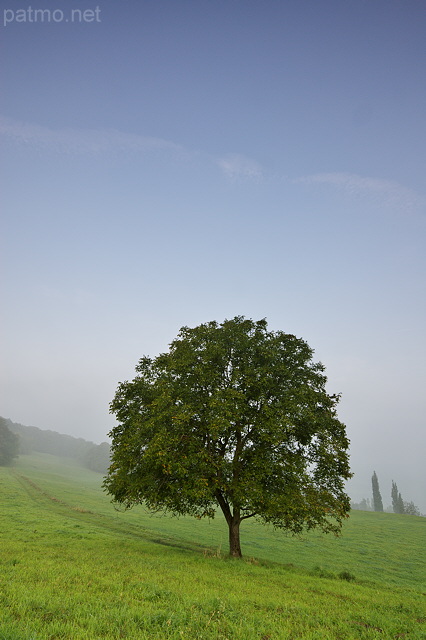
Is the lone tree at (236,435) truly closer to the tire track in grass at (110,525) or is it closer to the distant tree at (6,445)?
the tire track in grass at (110,525)

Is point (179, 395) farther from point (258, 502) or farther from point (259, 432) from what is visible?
point (258, 502)

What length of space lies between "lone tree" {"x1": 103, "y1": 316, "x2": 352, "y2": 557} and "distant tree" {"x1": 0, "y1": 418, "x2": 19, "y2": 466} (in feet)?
408

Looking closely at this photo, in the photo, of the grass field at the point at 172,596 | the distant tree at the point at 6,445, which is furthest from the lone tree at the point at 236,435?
the distant tree at the point at 6,445

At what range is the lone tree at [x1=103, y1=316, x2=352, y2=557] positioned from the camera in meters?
20.4

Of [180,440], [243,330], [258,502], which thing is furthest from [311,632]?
[243,330]

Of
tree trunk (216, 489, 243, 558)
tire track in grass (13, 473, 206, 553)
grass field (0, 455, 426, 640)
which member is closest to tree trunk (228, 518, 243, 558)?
tree trunk (216, 489, 243, 558)

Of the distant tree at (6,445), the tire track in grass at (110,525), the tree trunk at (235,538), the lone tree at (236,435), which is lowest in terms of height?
the distant tree at (6,445)

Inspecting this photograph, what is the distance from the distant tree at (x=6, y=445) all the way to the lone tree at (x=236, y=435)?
12425cm

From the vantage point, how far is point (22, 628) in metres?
8.05

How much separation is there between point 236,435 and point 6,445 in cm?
13235

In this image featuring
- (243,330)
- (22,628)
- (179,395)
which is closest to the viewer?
(22,628)

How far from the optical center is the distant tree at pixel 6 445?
120 meters

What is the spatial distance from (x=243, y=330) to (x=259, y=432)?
7391 millimetres

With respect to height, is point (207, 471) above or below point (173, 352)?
below
